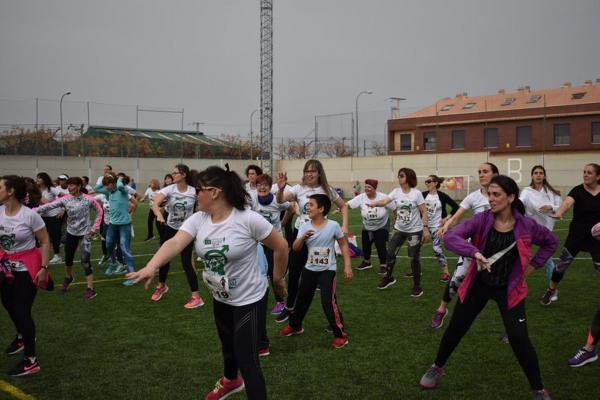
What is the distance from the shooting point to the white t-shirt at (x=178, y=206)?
29.2 feet

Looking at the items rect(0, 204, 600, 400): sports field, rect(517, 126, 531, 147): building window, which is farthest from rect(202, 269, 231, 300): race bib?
rect(517, 126, 531, 147): building window

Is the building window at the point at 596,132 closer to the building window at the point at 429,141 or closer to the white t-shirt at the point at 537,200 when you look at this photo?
the building window at the point at 429,141

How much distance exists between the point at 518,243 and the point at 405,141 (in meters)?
52.6

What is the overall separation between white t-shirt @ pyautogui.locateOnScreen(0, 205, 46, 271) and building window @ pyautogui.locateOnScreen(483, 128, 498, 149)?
49.1 meters

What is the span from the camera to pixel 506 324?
184 inches

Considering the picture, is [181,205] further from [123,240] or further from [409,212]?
[409,212]

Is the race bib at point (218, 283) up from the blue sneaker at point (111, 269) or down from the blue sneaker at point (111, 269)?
up

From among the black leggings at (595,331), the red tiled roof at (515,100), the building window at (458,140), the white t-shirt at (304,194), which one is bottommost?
the black leggings at (595,331)

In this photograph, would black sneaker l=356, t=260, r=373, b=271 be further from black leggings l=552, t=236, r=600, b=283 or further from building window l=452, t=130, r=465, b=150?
building window l=452, t=130, r=465, b=150

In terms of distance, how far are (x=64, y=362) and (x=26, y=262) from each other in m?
1.23

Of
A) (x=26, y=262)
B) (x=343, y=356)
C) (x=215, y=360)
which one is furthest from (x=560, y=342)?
(x=26, y=262)

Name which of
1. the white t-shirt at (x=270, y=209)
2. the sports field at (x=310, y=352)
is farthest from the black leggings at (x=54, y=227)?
the white t-shirt at (x=270, y=209)

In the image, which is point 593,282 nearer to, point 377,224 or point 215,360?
point 377,224

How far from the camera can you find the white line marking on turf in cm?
511
